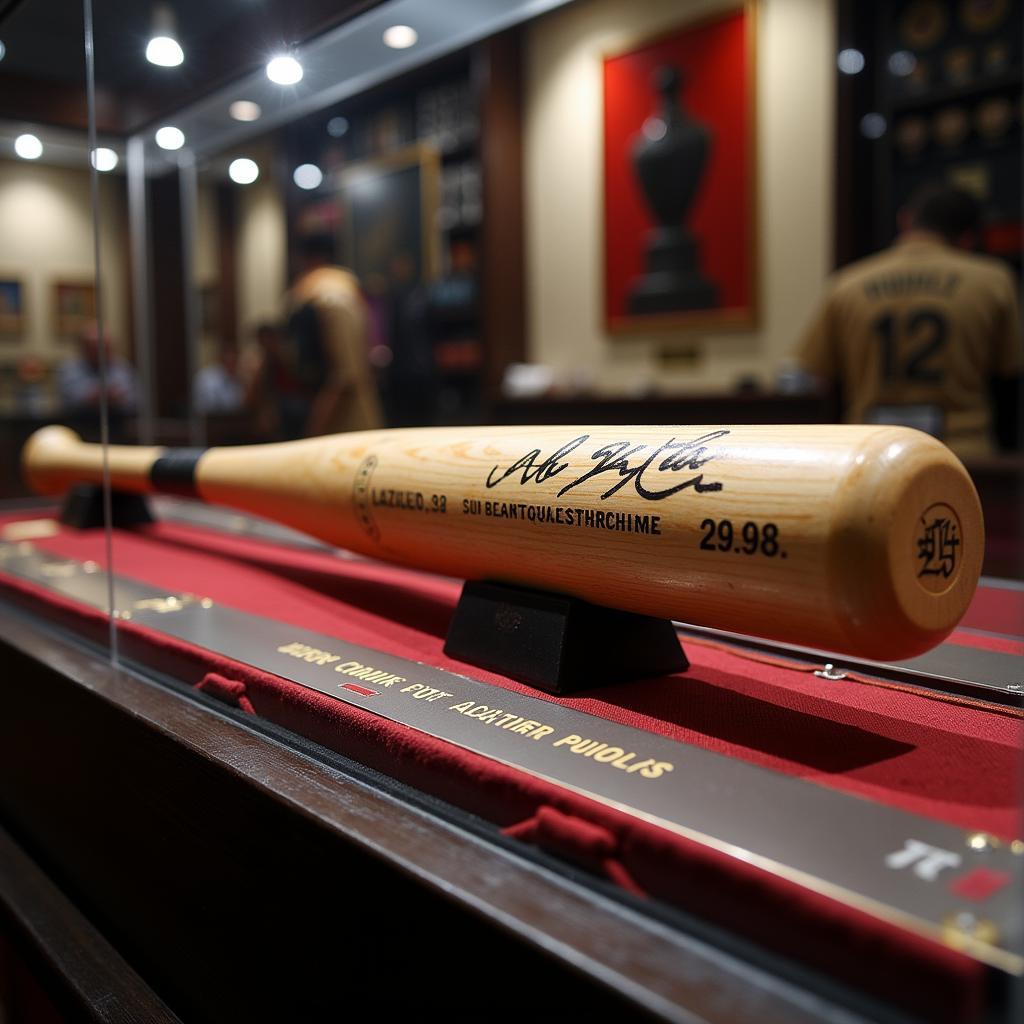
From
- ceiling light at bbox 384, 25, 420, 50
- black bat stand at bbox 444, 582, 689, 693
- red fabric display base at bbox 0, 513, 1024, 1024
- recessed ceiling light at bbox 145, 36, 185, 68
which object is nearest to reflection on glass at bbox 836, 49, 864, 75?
ceiling light at bbox 384, 25, 420, 50

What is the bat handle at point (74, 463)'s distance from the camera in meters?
1.21

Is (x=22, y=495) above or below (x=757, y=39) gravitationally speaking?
below

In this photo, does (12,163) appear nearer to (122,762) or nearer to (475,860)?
(122,762)

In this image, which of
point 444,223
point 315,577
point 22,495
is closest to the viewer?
point 315,577

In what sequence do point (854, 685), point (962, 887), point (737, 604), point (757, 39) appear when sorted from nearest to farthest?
point (962, 887) < point (737, 604) < point (854, 685) < point (757, 39)

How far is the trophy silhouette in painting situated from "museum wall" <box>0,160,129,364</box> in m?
2.11

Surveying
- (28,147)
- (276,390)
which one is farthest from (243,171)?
(276,390)

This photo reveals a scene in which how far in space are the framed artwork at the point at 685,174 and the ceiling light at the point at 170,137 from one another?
79.3 inches

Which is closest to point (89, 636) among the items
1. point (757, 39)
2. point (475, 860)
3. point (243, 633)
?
point (243, 633)

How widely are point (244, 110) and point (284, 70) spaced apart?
276mm

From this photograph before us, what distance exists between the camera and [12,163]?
128 centimetres

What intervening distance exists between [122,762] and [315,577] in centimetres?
32

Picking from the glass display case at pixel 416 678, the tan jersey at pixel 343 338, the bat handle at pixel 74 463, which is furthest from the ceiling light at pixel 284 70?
the tan jersey at pixel 343 338

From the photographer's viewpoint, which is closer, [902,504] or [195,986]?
[902,504]
